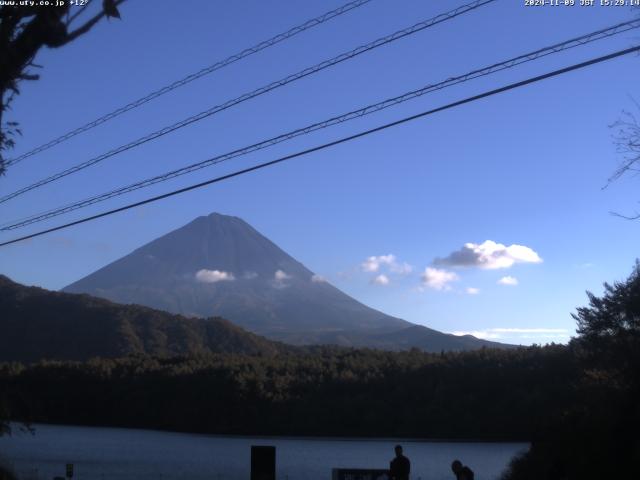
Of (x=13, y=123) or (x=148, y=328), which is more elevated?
(x=148, y=328)

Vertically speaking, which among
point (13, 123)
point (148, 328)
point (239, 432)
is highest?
point (148, 328)

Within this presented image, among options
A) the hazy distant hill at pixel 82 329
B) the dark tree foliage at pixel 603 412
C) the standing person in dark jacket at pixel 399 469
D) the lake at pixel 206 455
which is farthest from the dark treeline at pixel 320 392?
the standing person in dark jacket at pixel 399 469

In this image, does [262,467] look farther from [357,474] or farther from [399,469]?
[399,469]

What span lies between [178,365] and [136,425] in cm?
616

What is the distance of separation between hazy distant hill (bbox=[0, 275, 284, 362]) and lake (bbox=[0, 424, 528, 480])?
2124 cm

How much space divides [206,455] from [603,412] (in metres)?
36.5

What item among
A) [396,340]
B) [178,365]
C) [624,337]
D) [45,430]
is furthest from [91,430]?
[396,340]

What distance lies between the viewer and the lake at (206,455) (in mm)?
40969

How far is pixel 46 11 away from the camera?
12.1 m

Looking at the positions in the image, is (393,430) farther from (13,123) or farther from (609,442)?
(13,123)

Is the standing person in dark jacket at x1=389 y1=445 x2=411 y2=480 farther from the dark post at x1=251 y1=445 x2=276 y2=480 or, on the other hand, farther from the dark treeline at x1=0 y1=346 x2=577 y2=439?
the dark treeline at x1=0 y1=346 x2=577 y2=439

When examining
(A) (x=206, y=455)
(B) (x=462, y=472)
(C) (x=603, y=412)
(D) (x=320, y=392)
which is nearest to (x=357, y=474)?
(B) (x=462, y=472)

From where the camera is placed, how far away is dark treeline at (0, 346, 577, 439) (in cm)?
6556

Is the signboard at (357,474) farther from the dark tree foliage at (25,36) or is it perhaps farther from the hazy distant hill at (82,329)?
the hazy distant hill at (82,329)
